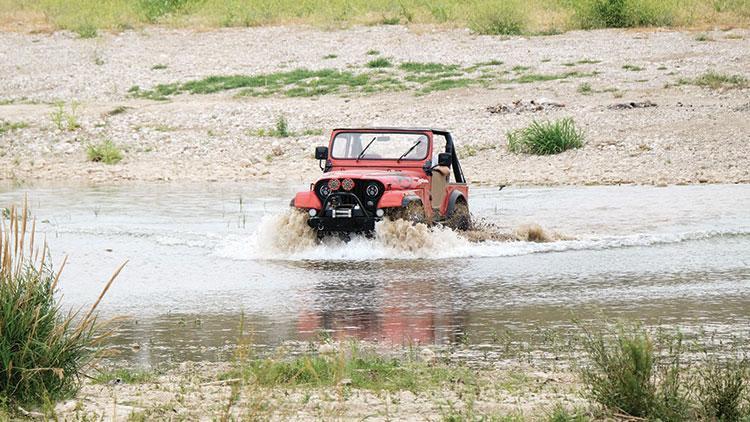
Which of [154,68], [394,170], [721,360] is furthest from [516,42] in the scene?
[721,360]

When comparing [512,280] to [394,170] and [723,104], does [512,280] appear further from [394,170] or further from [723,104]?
[723,104]

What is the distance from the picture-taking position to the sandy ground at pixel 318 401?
680 centimetres

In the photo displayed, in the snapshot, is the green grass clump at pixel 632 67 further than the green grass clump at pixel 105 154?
Yes

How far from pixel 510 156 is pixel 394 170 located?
940 centimetres

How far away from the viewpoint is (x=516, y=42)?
109 ft

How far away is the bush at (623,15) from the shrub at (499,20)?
Result: 1760 mm

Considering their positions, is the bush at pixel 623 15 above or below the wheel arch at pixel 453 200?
above

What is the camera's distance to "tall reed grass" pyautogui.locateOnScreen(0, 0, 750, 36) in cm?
3562

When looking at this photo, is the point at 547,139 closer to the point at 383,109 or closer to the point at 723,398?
the point at 383,109

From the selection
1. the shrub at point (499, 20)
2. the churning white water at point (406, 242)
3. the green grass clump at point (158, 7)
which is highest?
the green grass clump at point (158, 7)

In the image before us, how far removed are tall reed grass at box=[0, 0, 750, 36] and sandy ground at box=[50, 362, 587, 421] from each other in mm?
28182

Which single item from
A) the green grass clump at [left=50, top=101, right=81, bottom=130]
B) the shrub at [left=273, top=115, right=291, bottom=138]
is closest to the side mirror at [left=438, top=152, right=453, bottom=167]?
the shrub at [left=273, top=115, right=291, bottom=138]

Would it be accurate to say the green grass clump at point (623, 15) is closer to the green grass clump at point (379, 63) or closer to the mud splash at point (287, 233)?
the green grass clump at point (379, 63)

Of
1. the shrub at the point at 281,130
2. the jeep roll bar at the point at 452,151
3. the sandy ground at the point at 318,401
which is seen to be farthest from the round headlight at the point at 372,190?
the shrub at the point at 281,130
